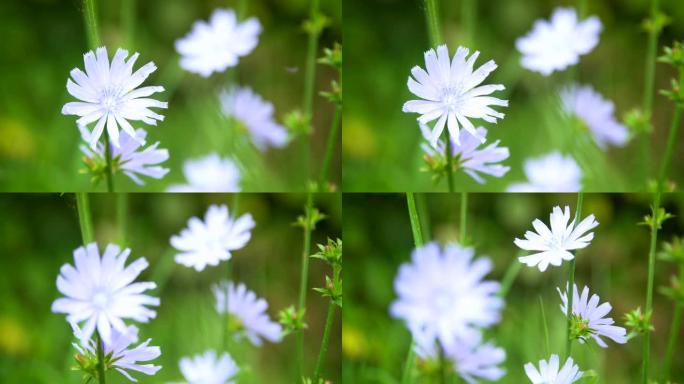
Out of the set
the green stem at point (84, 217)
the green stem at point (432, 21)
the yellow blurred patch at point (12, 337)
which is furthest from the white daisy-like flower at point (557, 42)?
the yellow blurred patch at point (12, 337)

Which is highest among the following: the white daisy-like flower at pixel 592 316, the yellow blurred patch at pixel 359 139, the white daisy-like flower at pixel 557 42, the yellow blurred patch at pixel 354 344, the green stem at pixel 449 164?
the white daisy-like flower at pixel 557 42

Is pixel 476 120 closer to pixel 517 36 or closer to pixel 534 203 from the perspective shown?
pixel 534 203

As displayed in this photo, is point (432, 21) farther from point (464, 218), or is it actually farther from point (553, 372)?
point (553, 372)

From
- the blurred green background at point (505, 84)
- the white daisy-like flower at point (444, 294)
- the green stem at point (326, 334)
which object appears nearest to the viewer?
the white daisy-like flower at point (444, 294)

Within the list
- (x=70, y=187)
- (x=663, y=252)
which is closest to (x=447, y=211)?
(x=663, y=252)

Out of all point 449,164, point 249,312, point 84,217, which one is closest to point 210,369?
point 249,312

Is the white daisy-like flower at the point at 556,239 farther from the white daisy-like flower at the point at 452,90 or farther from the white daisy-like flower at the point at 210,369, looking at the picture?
the white daisy-like flower at the point at 210,369

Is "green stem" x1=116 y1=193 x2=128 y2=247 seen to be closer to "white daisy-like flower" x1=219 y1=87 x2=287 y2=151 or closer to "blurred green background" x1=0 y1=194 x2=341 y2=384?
"blurred green background" x1=0 y1=194 x2=341 y2=384
